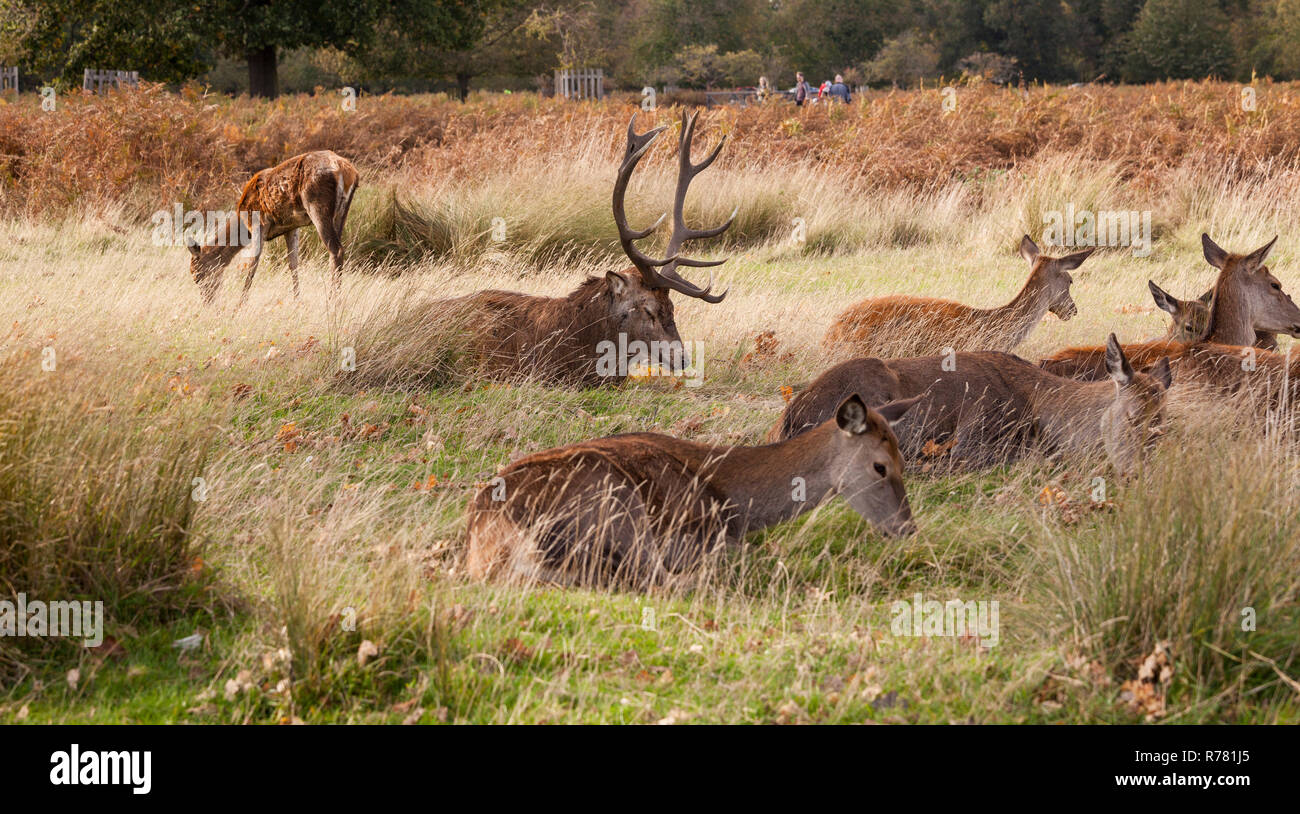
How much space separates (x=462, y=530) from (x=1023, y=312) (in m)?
5.21

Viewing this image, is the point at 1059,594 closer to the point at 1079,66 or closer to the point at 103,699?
the point at 103,699

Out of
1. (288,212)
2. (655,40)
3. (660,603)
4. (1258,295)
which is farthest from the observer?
(655,40)

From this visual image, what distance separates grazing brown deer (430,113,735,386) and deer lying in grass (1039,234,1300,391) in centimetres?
251

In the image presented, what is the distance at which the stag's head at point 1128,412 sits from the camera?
20.5 feet

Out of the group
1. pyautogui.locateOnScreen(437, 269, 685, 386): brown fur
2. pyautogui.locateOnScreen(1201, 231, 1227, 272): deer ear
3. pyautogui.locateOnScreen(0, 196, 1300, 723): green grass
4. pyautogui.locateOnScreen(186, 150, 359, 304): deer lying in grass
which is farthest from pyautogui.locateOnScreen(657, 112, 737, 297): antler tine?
pyautogui.locateOnScreen(186, 150, 359, 304): deer lying in grass

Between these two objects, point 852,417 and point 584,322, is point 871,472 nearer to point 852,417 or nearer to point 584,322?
point 852,417

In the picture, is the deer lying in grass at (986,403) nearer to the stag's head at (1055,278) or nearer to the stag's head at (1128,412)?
the stag's head at (1128,412)

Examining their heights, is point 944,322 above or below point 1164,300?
below

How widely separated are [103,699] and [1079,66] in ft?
204

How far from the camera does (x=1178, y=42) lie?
5519cm

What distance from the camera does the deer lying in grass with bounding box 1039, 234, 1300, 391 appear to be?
7.11 m

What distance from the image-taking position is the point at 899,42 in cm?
6059

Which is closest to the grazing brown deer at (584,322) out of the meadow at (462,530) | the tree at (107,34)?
the meadow at (462,530)

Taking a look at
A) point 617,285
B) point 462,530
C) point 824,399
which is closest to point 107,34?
point 617,285
